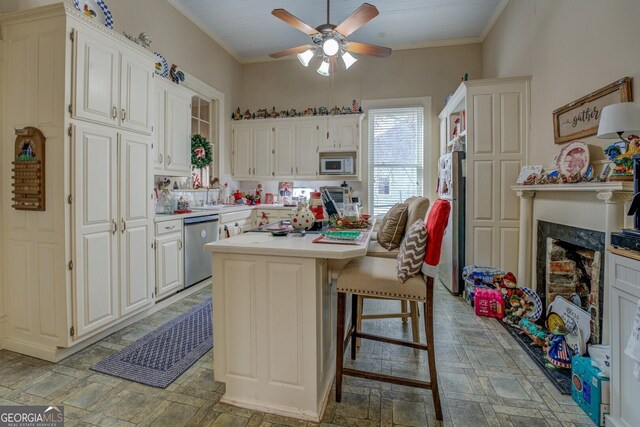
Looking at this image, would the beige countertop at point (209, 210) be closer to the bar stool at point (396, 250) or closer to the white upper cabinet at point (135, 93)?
the white upper cabinet at point (135, 93)

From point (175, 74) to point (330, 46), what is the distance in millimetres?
2131

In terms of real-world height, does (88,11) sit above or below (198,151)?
above

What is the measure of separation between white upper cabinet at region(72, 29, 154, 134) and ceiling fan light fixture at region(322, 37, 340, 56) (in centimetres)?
159

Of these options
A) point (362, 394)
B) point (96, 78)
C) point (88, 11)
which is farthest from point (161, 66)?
point (362, 394)

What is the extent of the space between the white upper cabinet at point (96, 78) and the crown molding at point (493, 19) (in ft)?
14.1

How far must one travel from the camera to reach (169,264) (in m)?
3.19

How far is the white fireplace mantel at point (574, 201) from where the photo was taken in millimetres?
1862

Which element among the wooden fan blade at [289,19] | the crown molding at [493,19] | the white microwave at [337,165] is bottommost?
the white microwave at [337,165]

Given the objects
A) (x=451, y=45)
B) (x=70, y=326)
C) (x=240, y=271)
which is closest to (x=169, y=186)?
(x=70, y=326)

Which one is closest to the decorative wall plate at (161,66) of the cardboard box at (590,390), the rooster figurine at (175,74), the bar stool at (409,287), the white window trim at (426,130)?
the rooster figurine at (175,74)

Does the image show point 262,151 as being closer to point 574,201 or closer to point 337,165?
point 337,165

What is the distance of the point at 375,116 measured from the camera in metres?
5.12

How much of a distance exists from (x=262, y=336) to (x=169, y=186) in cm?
281

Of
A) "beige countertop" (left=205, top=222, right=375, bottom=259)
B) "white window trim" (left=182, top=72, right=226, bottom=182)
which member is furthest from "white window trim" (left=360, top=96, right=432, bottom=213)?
"beige countertop" (left=205, top=222, right=375, bottom=259)
